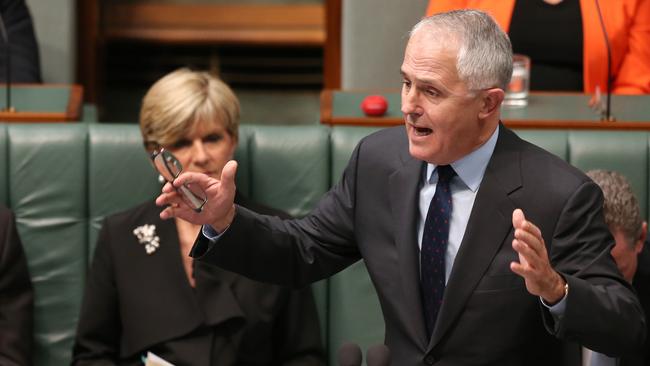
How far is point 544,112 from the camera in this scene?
9.99 ft

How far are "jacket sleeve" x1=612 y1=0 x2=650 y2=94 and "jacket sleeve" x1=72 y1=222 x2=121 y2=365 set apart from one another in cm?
159

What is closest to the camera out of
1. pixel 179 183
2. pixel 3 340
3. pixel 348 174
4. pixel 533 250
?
pixel 533 250

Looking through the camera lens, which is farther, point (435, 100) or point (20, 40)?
point (20, 40)

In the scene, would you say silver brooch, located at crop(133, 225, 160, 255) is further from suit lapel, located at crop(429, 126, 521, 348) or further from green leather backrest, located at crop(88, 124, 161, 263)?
suit lapel, located at crop(429, 126, 521, 348)

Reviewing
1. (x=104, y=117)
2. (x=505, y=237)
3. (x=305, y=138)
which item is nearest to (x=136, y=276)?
(x=305, y=138)

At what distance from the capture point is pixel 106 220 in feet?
9.06

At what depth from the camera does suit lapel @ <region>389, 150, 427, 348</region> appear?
2.04 meters

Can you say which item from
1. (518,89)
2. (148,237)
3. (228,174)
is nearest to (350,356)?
(228,174)

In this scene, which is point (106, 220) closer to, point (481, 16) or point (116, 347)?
point (116, 347)

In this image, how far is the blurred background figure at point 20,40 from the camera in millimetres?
3754

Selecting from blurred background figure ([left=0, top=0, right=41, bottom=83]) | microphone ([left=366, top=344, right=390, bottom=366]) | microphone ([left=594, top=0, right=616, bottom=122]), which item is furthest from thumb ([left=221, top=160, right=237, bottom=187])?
blurred background figure ([left=0, top=0, right=41, bottom=83])

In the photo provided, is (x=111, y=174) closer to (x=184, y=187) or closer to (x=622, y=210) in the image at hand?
(x=184, y=187)

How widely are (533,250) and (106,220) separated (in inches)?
52.4

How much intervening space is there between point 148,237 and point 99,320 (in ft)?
0.73
